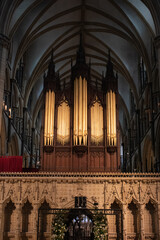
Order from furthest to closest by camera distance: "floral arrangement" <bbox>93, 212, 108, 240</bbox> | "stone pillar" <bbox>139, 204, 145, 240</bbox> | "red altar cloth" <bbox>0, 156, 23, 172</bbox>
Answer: "red altar cloth" <bbox>0, 156, 23, 172</bbox>, "stone pillar" <bbox>139, 204, 145, 240</bbox>, "floral arrangement" <bbox>93, 212, 108, 240</bbox>

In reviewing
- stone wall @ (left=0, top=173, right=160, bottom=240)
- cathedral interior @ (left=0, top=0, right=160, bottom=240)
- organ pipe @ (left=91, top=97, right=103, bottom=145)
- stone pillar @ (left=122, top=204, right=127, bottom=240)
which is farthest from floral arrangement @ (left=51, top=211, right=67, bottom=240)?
organ pipe @ (left=91, top=97, right=103, bottom=145)

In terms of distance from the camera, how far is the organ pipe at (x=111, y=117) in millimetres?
20922

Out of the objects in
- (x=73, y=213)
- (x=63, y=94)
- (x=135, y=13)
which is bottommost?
(x=73, y=213)

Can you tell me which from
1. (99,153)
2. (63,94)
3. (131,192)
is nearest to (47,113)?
(63,94)

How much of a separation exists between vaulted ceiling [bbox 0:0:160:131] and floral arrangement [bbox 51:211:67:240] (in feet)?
38.6

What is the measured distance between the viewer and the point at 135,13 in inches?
1040

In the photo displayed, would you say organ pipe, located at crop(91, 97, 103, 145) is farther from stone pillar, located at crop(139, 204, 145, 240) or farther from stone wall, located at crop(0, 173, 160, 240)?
stone pillar, located at crop(139, 204, 145, 240)

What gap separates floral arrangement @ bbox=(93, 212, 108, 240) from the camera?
51.5ft

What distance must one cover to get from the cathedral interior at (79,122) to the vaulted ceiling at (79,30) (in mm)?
82

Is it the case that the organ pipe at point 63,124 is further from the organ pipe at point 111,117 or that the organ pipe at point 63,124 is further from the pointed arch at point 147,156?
the pointed arch at point 147,156

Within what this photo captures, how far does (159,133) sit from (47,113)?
338 inches

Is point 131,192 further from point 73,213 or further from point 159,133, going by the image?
point 159,133

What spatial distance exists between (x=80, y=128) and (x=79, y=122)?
1.37 ft

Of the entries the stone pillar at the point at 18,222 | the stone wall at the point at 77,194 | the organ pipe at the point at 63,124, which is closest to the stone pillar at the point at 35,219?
the stone wall at the point at 77,194
